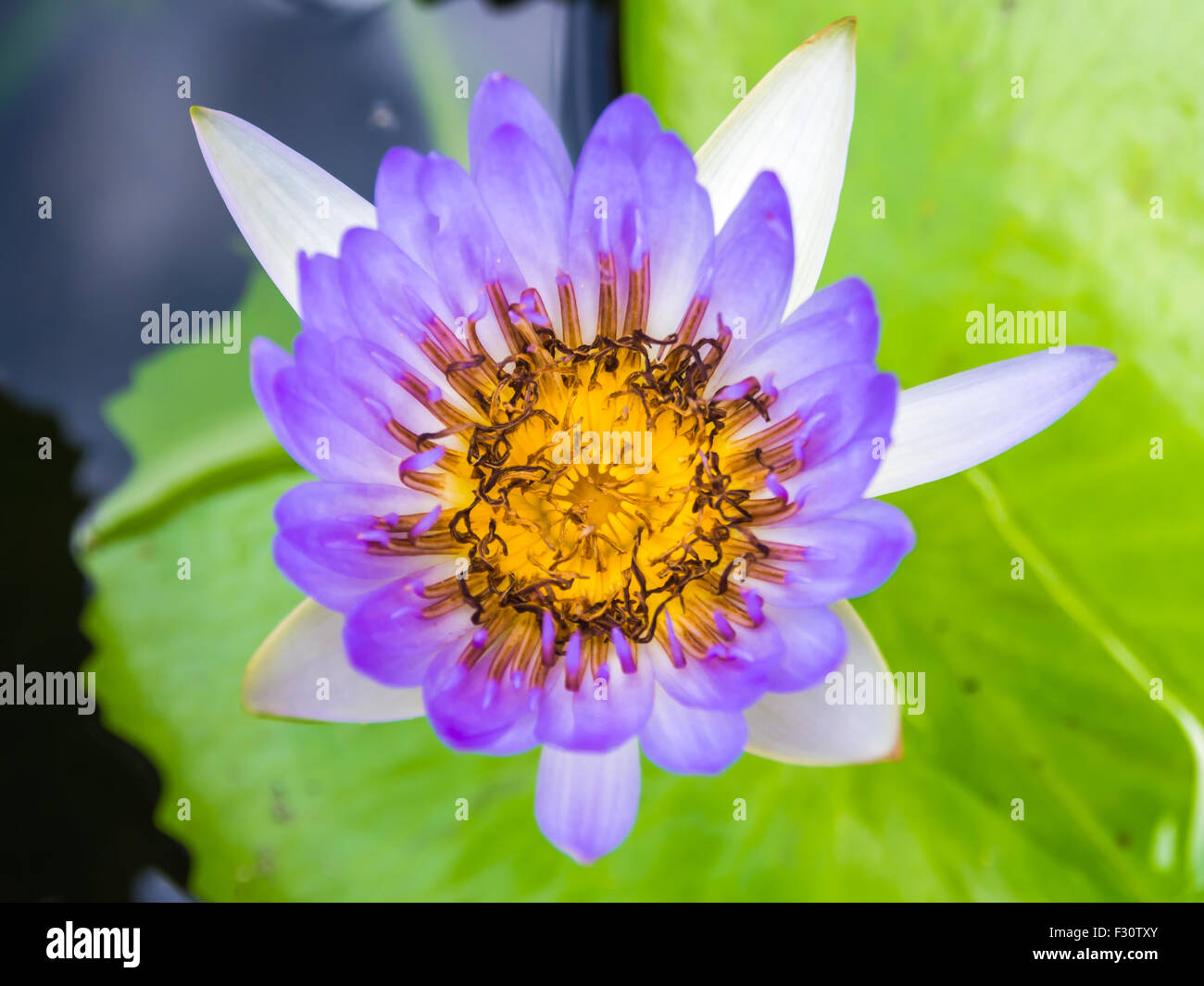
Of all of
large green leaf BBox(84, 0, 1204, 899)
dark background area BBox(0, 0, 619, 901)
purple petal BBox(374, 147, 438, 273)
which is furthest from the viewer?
dark background area BBox(0, 0, 619, 901)

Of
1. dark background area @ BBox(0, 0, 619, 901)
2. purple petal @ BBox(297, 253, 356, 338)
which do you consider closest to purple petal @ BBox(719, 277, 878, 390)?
purple petal @ BBox(297, 253, 356, 338)

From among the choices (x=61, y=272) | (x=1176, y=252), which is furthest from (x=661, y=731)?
(x=61, y=272)

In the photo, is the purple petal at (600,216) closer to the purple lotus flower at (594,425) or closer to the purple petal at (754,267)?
the purple lotus flower at (594,425)

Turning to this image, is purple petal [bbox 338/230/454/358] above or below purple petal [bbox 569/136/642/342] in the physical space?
below

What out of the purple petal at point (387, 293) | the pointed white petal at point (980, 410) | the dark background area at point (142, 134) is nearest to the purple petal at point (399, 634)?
the purple petal at point (387, 293)

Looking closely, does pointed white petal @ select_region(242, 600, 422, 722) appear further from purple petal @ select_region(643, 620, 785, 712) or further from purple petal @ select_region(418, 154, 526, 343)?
purple petal @ select_region(418, 154, 526, 343)

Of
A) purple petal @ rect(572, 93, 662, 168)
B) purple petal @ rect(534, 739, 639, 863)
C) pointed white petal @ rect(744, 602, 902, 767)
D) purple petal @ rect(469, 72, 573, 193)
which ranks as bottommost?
purple petal @ rect(534, 739, 639, 863)
